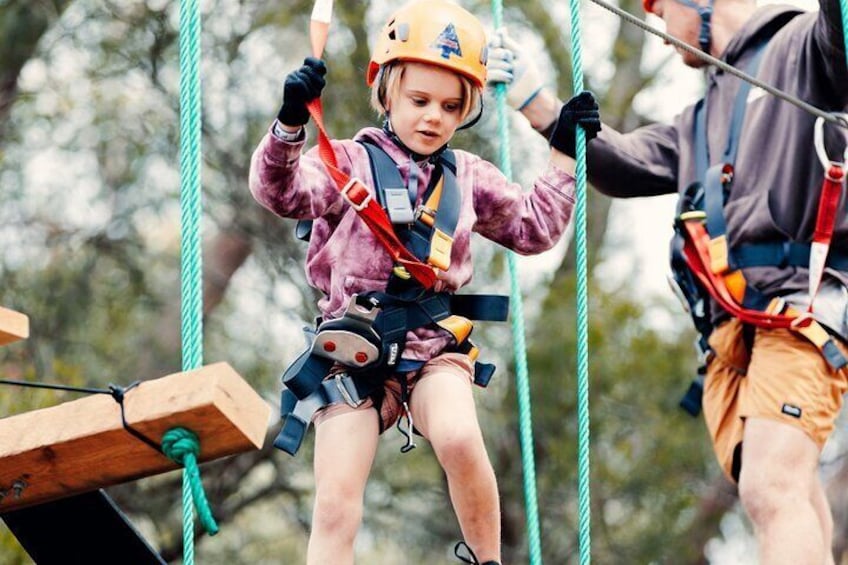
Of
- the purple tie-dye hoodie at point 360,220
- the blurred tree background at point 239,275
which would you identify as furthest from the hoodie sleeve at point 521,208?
the blurred tree background at point 239,275

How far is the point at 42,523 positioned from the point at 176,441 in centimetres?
66

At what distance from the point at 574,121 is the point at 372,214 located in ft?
1.75

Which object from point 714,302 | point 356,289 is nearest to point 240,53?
point 714,302

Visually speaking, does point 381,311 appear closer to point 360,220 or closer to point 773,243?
point 360,220

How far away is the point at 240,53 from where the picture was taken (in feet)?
26.2

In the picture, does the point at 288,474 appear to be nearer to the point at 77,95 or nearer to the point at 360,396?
the point at 77,95

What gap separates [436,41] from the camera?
2988 millimetres

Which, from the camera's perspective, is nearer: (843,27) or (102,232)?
(843,27)

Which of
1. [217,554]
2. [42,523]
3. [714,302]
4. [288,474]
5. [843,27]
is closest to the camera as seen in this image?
[42,523]

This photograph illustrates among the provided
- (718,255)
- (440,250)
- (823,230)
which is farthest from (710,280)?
(440,250)

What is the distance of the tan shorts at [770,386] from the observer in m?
3.48

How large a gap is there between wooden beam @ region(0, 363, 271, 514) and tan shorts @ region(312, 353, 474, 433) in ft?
1.66

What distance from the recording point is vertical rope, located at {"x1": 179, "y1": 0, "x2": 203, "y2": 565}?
261 cm

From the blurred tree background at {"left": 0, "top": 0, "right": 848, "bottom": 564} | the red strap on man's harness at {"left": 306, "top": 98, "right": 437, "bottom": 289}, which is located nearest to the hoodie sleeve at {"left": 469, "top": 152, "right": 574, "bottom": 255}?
the red strap on man's harness at {"left": 306, "top": 98, "right": 437, "bottom": 289}
